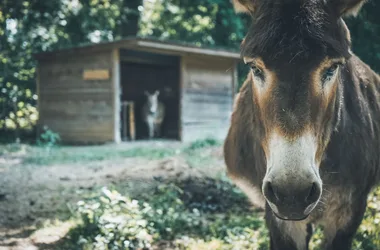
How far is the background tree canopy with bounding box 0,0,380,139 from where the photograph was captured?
12711 mm

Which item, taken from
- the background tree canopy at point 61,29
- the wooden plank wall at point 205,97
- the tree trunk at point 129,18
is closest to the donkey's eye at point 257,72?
the background tree canopy at point 61,29

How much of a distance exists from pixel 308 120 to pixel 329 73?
0.33 meters

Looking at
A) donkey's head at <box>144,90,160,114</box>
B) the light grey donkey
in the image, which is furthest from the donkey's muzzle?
donkey's head at <box>144,90,160,114</box>

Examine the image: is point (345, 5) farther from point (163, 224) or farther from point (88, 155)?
point (88, 155)

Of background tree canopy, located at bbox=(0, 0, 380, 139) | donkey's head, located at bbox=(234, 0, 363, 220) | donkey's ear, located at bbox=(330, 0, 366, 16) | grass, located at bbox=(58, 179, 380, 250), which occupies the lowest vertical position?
grass, located at bbox=(58, 179, 380, 250)

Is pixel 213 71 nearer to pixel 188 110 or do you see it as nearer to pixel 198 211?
pixel 188 110

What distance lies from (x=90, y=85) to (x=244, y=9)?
29.6ft

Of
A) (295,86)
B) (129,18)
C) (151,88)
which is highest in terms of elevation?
(129,18)

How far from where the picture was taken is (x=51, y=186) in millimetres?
5410

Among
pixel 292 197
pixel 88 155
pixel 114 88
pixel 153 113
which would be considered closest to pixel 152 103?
pixel 153 113

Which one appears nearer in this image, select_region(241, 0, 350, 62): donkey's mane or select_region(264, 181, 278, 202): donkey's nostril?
select_region(264, 181, 278, 202): donkey's nostril

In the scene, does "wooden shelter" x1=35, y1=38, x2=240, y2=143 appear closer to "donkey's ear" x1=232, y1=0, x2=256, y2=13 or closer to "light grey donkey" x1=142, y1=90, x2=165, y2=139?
"light grey donkey" x1=142, y1=90, x2=165, y2=139

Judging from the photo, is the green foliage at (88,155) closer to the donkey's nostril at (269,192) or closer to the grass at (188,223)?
the grass at (188,223)

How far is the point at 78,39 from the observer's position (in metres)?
15.8
